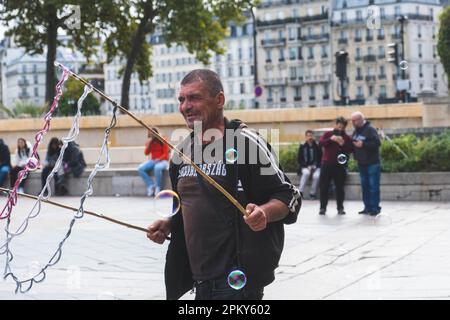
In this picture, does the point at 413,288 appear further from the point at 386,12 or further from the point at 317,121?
the point at 386,12

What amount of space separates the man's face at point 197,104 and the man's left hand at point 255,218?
50 cm

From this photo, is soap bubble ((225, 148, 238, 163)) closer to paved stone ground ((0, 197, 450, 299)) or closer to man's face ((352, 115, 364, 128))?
paved stone ground ((0, 197, 450, 299))

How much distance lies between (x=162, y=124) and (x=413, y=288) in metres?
27.1

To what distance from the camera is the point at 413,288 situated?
841 centimetres

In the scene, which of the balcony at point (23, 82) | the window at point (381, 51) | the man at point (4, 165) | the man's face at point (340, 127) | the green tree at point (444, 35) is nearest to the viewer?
the man's face at point (340, 127)

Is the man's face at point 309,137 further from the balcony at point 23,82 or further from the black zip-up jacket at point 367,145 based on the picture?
the balcony at point 23,82

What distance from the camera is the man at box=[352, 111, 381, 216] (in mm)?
15703

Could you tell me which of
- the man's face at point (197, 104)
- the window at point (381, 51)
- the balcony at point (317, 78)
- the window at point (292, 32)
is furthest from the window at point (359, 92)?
the man's face at point (197, 104)

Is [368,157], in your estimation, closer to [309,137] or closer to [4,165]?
[309,137]

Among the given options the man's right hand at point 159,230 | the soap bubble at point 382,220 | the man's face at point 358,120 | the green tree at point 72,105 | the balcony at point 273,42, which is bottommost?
the soap bubble at point 382,220

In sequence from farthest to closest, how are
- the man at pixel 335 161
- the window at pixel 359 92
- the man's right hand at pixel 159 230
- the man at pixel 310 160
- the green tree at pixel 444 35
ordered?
the window at pixel 359 92 < the green tree at pixel 444 35 < the man at pixel 310 160 < the man at pixel 335 161 < the man's right hand at pixel 159 230

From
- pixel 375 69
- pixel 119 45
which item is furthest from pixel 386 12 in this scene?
pixel 119 45

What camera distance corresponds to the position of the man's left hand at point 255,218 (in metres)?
4.55
